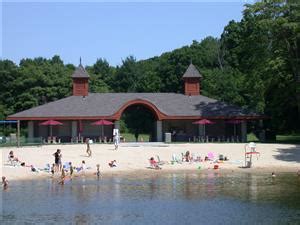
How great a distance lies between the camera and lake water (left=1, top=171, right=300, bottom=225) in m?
21.5

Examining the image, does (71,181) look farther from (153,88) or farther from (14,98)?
(153,88)

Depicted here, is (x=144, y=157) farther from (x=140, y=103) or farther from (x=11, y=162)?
(x=140, y=103)

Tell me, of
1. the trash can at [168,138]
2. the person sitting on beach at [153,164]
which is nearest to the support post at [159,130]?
the trash can at [168,138]

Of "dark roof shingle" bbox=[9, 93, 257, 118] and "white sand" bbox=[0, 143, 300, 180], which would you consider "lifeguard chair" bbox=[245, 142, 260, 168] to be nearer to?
"white sand" bbox=[0, 143, 300, 180]

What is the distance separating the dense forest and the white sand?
7930 millimetres

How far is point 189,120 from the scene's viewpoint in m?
58.6

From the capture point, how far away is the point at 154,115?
59.0 metres

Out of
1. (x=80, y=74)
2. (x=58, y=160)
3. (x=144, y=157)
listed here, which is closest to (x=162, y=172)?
(x=144, y=157)

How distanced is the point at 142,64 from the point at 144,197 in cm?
8286

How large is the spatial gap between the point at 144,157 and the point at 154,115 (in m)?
15.9

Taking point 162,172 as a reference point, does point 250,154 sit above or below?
above

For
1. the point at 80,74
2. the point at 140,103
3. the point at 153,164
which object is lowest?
the point at 153,164

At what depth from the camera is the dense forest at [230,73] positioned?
174 feet

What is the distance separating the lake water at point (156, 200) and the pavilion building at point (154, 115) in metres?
21.9
